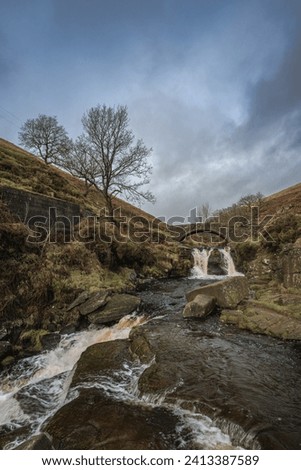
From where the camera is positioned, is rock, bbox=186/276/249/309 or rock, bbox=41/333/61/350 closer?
rock, bbox=41/333/61/350

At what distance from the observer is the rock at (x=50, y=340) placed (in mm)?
6664

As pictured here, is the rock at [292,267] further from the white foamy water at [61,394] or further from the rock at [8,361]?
the rock at [8,361]

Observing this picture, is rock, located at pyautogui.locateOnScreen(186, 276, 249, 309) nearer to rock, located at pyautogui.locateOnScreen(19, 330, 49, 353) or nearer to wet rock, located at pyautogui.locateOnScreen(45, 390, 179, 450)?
wet rock, located at pyautogui.locateOnScreen(45, 390, 179, 450)

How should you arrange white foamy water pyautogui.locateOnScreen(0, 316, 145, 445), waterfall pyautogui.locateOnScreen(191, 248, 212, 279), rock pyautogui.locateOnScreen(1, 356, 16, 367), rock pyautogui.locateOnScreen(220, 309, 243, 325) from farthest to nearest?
waterfall pyautogui.locateOnScreen(191, 248, 212, 279) → rock pyautogui.locateOnScreen(220, 309, 243, 325) → rock pyautogui.locateOnScreen(1, 356, 16, 367) → white foamy water pyautogui.locateOnScreen(0, 316, 145, 445)

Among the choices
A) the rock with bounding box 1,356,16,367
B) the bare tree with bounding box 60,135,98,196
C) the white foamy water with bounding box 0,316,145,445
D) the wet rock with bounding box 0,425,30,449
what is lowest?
the wet rock with bounding box 0,425,30,449

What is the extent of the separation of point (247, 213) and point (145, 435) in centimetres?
4480

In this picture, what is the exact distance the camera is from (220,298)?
849 centimetres

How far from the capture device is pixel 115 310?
326 inches

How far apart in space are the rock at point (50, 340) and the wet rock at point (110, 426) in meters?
2.95

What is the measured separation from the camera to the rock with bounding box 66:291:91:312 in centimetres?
827

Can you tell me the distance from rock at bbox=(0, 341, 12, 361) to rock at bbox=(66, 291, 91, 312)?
2.16 metres

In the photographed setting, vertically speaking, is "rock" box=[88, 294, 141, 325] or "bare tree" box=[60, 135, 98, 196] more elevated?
"bare tree" box=[60, 135, 98, 196]

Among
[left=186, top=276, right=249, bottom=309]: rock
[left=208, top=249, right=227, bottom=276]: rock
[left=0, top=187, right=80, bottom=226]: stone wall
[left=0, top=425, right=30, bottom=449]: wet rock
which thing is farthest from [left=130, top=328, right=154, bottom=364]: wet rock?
[left=208, top=249, right=227, bottom=276]: rock

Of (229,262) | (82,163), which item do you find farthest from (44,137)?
(229,262)
